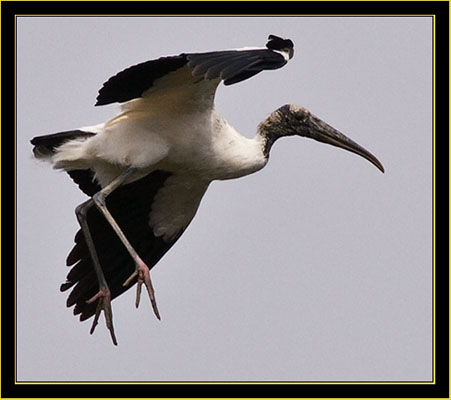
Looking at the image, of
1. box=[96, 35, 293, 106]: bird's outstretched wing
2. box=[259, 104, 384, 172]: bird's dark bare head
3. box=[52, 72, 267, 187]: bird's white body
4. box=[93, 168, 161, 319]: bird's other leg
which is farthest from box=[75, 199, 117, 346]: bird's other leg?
box=[259, 104, 384, 172]: bird's dark bare head

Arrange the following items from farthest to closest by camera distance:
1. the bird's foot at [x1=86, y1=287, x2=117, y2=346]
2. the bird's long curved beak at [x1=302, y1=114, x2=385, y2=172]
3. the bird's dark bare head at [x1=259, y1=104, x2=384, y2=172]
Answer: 1. the bird's long curved beak at [x1=302, y1=114, x2=385, y2=172]
2. the bird's dark bare head at [x1=259, y1=104, x2=384, y2=172]
3. the bird's foot at [x1=86, y1=287, x2=117, y2=346]

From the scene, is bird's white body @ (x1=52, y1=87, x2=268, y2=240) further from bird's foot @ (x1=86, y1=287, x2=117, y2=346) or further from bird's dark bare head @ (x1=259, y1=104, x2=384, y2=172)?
bird's foot @ (x1=86, y1=287, x2=117, y2=346)

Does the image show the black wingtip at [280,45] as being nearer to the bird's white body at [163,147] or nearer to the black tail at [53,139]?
the bird's white body at [163,147]

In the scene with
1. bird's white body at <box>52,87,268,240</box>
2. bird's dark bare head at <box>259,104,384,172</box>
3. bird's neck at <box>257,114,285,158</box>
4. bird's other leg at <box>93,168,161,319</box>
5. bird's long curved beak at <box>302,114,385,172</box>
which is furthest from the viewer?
bird's long curved beak at <box>302,114,385,172</box>

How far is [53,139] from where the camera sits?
41.1ft

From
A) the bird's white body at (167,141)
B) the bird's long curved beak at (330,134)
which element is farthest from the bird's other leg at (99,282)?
the bird's long curved beak at (330,134)

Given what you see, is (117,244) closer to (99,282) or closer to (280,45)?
(99,282)

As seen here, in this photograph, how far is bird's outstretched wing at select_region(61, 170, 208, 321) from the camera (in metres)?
13.5

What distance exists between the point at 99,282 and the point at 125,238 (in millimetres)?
402

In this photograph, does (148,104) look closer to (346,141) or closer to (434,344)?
(346,141)

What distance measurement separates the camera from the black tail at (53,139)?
41.1 feet

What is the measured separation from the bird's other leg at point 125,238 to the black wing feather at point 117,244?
680 mm

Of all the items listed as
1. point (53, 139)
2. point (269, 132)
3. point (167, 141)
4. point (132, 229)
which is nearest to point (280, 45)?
point (167, 141)

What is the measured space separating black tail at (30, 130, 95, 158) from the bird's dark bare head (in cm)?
158
